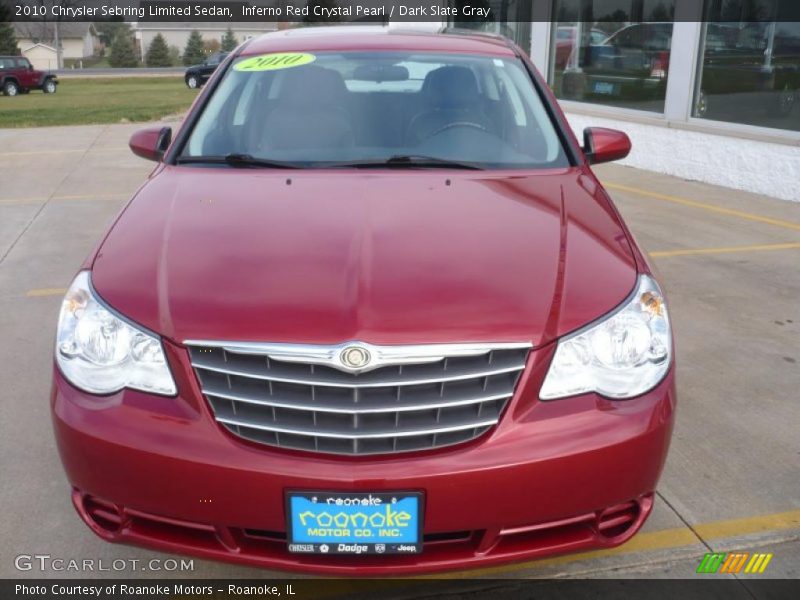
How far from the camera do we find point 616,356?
2146 millimetres

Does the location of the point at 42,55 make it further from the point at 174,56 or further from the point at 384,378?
the point at 384,378

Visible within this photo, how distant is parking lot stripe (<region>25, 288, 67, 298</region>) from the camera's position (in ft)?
16.8

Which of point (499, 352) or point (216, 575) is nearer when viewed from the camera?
point (499, 352)

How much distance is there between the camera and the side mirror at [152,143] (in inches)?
140

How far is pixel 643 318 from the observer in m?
2.22

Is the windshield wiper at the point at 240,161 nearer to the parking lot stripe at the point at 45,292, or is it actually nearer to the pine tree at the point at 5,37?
the parking lot stripe at the point at 45,292

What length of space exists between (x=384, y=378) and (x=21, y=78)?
40.7 metres

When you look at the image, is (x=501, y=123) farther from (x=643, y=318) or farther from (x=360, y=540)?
(x=360, y=540)

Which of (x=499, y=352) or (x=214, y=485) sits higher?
(x=499, y=352)

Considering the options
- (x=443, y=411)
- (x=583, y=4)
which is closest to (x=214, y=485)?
(x=443, y=411)

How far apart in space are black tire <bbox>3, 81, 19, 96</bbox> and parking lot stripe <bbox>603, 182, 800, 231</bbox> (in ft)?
115

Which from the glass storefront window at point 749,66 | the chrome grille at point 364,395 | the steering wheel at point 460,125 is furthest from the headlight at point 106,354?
the glass storefront window at point 749,66

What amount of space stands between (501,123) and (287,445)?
1.91 meters

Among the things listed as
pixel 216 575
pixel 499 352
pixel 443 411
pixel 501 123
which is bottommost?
pixel 216 575
